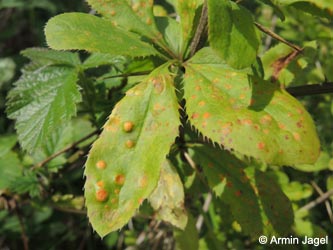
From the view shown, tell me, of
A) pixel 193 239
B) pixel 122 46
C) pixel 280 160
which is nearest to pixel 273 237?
pixel 193 239

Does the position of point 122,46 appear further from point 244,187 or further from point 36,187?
point 36,187

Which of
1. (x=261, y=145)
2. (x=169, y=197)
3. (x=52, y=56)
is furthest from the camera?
(x=52, y=56)

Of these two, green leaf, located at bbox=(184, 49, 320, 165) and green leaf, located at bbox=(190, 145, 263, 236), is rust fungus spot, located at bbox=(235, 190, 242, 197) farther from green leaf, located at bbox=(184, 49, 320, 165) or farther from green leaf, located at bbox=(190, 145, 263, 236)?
green leaf, located at bbox=(184, 49, 320, 165)

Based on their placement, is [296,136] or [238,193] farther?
[238,193]

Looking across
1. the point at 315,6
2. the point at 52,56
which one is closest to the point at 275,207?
the point at 315,6

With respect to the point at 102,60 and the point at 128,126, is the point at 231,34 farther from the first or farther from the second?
the point at 102,60
